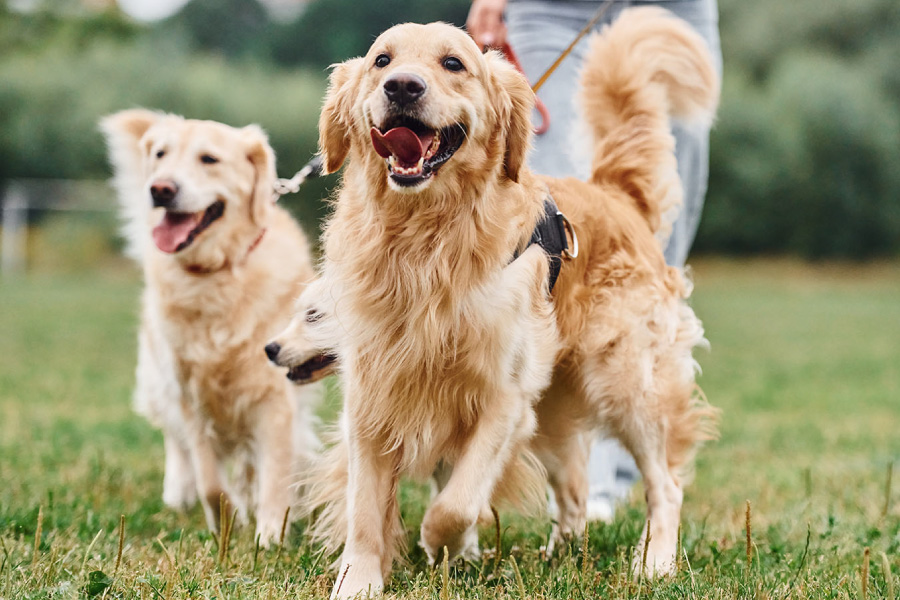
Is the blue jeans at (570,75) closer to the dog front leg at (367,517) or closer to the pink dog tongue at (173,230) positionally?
the dog front leg at (367,517)

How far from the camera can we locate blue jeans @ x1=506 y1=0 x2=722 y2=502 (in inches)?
165

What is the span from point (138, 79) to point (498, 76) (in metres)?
24.9

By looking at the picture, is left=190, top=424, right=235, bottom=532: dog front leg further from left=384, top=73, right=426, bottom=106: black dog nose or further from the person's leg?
left=384, top=73, right=426, bottom=106: black dog nose

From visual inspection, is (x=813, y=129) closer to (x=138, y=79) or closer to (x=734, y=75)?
(x=734, y=75)

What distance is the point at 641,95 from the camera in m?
3.82

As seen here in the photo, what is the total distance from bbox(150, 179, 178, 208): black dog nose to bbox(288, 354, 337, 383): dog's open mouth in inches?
40.4

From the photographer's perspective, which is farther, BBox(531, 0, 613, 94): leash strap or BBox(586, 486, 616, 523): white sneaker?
BBox(586, 486, 616, 523): white sneaker

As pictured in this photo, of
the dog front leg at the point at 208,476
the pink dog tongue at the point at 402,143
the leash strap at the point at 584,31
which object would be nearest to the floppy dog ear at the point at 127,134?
the dog front leg at the point at 208,476

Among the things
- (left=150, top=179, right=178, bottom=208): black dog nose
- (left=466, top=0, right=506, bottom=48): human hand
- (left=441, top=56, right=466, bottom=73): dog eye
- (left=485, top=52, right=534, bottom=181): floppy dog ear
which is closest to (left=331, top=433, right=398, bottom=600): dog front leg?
(left=485, top=52, right=534, bottom=181): floppy dog ear

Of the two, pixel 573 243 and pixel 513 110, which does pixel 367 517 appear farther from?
pixel 513 110

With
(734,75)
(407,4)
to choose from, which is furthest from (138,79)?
(734,75)

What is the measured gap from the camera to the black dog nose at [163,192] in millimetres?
4004

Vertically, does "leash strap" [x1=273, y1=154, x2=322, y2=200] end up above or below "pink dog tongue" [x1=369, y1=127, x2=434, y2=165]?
below

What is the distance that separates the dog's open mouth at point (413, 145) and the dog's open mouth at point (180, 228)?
1.57 metres
